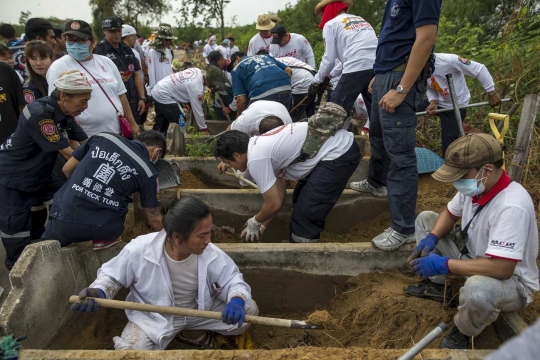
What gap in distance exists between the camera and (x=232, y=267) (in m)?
2.81

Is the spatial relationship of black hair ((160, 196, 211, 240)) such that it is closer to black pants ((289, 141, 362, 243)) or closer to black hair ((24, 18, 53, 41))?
black pants ((289, 141, 362, 243))

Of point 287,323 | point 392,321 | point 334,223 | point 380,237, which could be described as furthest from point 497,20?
point 287,323

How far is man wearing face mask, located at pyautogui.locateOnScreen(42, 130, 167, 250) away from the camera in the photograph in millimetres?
2928

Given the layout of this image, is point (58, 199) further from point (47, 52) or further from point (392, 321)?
point (392, 321)

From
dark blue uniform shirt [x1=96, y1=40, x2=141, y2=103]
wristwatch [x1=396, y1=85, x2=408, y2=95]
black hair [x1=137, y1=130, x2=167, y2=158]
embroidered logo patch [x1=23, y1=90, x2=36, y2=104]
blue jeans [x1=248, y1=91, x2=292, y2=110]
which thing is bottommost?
black hair [x1=137, y1=130, x2=167, y2=158]

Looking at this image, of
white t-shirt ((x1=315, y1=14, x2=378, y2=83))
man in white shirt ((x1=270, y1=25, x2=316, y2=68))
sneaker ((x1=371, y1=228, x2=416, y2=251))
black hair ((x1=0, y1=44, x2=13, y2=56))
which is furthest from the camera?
man in white shirt ((x1=270, y1=25, x2=316, y2=68))

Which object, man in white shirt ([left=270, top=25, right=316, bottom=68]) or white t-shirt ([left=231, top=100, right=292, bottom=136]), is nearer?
white t-shirt ([left=231, top=100, right=292, bottom=136])

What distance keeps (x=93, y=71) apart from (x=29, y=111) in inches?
44.8

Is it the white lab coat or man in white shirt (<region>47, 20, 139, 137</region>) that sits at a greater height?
man in white shirt (<region>47, 20, 139, 137</region>)

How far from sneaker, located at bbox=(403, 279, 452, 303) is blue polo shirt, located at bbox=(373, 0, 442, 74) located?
1.57 meters

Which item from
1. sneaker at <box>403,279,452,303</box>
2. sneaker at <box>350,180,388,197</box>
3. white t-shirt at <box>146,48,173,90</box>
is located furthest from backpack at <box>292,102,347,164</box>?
white t-shirt at <box>146,48,173,90</box>

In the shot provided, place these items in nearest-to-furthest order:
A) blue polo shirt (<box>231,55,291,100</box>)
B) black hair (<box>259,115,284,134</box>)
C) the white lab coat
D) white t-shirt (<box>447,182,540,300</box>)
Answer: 1. white t-shirt (<box>447,182,540,300</box>)
2. the white lab coat
3. black hair (<box>259,115,284,134</box>)
4. blue polo shirt (<box>231,55,291,100</box>)

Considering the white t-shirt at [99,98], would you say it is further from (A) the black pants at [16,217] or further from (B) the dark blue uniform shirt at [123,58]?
(B) the dark blue uniform shirt at [123,58]

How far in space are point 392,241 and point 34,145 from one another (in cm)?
291
